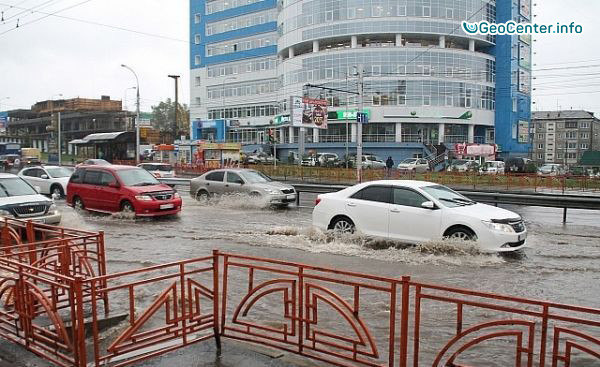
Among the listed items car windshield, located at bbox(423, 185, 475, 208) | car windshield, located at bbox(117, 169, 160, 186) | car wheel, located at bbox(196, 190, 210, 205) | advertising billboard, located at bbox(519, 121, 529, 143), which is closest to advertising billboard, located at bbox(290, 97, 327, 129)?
car wheel, located at bbox(196, 190, 210, 205)

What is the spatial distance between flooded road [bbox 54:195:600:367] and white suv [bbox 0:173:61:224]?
1201 millimetres

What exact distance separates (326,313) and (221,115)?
7662 cm

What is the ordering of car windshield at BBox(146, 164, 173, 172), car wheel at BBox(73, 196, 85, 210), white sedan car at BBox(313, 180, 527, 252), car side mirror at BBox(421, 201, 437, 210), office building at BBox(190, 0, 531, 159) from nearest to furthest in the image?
white sedan car at BBox(313, 180, 527, 252) → car side mirror at BBox(421, 201, 437, 210) → car wheel at BBox(73, 196, 85, 210) → car windshield at BBox(146, 164, 173, 172) → office building at BBox(190, 0, 531, 159)

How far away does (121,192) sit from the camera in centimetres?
1698

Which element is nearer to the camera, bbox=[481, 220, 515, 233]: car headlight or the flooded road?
the flooded road

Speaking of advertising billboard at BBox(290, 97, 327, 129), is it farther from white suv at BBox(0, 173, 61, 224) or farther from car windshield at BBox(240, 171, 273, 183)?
white suv at BBox(0, 173, 61, 224)

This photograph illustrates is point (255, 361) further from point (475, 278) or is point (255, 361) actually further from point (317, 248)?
point (317, 248)

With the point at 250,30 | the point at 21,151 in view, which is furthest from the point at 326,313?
the point at 250,30

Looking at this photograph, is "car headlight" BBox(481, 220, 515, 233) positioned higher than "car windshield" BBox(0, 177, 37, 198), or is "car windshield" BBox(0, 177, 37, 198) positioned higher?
"car windshield" BBox(0, 177, 37, 198)

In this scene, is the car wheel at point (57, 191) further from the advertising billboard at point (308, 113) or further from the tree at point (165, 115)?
the tree at point (165, 115)

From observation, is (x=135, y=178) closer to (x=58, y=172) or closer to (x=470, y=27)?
(x=58, y=172)

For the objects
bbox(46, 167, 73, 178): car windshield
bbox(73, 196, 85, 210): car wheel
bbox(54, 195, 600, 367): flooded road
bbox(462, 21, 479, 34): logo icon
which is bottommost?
bbox(54, 195, 600, 367): flooded road

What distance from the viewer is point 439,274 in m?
9.19

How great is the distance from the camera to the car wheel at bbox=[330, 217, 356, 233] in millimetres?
11929
